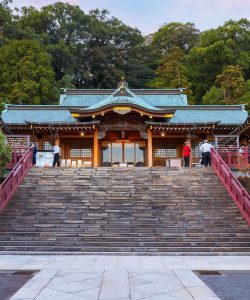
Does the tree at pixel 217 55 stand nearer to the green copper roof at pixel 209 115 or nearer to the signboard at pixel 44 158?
the green copper roof at pixel 209 115

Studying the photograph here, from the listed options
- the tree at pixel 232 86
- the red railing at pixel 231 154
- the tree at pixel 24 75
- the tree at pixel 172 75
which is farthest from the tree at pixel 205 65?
the red railing at pixel 231 154

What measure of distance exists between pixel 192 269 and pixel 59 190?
8403mm

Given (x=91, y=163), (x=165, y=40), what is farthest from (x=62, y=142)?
(x=165, y=40)

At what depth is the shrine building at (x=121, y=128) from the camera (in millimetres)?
22688

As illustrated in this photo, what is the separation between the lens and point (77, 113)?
22766 mm

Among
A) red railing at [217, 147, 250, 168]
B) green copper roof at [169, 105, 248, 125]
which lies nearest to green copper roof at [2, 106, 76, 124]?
green copper roof at [169, 105, 248, 125]

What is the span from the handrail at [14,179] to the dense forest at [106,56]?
75.5ft

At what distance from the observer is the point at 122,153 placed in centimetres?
2533

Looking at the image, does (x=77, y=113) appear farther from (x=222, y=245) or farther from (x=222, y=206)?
(x=222, y=245)

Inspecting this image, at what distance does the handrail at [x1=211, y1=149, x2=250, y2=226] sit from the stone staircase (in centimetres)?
25

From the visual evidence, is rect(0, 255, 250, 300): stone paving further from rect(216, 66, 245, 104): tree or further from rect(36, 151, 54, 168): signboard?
rect(216, 66, 245, 104): tree

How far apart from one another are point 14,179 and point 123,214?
5.03 m

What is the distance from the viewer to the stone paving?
612 centimetres

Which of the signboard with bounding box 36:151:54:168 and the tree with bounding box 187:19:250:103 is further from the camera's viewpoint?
the tree with bounding box 187:19:250:103
